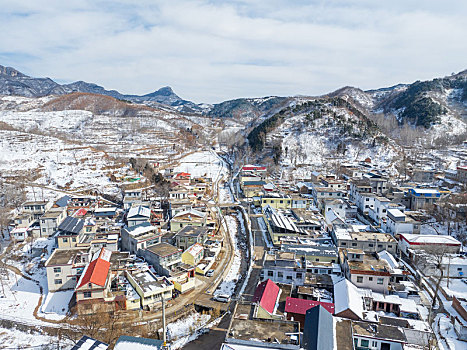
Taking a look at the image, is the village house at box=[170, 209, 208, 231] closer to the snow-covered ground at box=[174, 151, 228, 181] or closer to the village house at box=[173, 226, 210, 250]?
the village house at box=[173, 226, 210, 250]

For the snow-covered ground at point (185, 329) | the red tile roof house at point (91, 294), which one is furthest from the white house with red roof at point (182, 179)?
the snow-covered ground at point (185, 329)

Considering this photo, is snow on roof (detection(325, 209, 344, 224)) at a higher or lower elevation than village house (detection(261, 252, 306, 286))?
higher

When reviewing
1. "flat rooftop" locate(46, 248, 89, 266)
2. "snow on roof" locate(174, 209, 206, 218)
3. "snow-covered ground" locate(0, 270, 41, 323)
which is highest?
"snow on roof" locate(174, 209, 206, 218)

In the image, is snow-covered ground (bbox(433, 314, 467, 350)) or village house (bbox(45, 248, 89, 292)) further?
village house (bbox(45, 248, 89, 292))

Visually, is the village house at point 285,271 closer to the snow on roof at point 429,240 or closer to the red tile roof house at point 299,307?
the red tile roof house at point 299,307

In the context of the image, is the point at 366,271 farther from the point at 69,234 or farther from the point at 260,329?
the point at 69,234

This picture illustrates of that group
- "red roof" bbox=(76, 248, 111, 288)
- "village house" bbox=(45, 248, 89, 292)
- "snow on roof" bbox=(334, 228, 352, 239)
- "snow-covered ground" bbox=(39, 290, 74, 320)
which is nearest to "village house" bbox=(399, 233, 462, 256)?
"snow on roof" bbox=(334, 228, 352, 239)

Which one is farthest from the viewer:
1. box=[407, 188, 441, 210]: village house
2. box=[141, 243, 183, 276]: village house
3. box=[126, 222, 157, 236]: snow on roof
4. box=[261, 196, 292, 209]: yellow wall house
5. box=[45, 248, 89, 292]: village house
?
box=[261, 196, 292, 209]: yellow wall house
